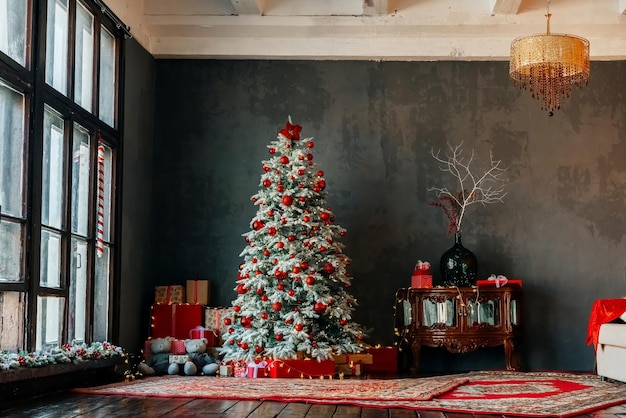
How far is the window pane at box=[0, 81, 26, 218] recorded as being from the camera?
5.24 meters

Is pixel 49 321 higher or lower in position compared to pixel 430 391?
higher

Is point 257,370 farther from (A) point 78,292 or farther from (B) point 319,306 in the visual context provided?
(A) point 78,292

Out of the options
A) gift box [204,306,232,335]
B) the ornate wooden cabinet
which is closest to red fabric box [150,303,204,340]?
gift box [204,306,232,335]

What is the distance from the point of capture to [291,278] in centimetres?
736

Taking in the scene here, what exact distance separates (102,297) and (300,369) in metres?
1.80

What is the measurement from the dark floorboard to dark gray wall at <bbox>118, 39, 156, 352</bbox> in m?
2.44

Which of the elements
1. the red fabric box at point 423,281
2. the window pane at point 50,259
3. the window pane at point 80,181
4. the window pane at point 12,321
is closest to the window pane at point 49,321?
the window pane at point 50,259

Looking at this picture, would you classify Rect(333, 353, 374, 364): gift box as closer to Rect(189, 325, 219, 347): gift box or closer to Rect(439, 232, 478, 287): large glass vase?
Rect(439, 232, 478, 287): large glass vase

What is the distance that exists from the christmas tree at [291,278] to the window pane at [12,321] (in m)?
2.23

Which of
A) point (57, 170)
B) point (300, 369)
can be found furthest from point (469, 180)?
point (57, 170)

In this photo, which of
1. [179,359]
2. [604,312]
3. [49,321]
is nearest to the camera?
[49,321]

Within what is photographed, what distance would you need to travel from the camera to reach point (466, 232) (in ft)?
27.5

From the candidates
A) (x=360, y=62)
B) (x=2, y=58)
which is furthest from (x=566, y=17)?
(x=2, y=58)

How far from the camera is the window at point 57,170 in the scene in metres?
5.33
